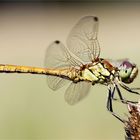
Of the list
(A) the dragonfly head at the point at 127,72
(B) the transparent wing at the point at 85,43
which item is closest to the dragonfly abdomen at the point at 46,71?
(B) the transparent wing at the point at 85,43

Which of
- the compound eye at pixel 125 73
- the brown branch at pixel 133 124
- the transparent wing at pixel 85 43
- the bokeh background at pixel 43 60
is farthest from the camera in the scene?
the bokeh background at pixel 43 60

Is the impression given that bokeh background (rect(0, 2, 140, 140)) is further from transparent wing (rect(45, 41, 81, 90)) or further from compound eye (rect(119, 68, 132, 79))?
compound eye (rect(119, 68, 132, 79))

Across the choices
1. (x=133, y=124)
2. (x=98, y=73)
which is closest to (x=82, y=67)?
(x=98, y=73)

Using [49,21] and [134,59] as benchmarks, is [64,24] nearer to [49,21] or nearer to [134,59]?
[49,21]

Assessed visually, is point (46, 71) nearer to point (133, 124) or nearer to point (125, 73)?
point (125, 73)

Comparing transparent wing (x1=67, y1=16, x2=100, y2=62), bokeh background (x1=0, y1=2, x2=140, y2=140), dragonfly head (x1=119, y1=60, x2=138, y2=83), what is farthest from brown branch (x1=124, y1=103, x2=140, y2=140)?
bokeh background (x1=0, y1=2, x2=140, y2=140)

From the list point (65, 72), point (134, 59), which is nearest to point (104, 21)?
point (134, 59)

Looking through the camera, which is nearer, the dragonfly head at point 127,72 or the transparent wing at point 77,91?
the dragonfly head at point 127,72

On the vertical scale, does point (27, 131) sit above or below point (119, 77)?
below

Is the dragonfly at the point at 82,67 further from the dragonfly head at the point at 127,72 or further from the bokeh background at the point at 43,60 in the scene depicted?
the bokeh background at the point at 43,60
